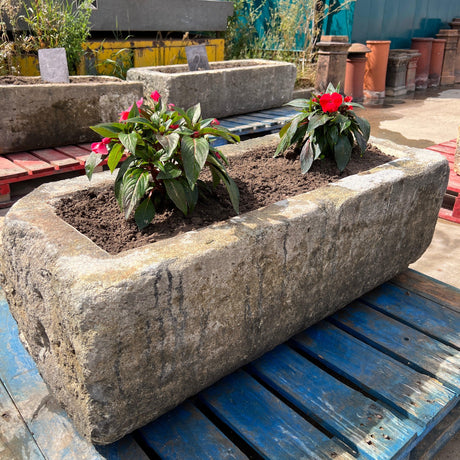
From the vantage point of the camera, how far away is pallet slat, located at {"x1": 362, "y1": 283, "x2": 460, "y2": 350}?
188cm

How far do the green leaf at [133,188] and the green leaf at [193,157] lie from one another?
0.14 metres

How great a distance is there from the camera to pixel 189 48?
4273 millimetres

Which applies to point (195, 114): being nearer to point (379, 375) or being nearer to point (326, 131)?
point (326, 131)

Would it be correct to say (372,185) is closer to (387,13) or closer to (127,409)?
(127,409)

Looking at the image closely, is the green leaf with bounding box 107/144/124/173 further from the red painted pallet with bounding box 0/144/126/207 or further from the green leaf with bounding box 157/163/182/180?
the red painted pallet with bounding box 0/144/126/207

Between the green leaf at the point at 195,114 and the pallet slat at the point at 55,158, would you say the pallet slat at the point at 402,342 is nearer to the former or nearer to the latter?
the green leaf at the point at 195,114

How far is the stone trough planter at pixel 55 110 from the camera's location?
10.4 feet

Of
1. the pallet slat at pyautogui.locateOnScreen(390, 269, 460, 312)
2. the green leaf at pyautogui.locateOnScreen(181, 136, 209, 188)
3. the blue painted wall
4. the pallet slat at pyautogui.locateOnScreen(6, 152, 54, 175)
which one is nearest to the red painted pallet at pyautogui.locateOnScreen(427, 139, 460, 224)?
the pallet slat at pyautogui.locateOnScreen(390, 269, 460, 312)

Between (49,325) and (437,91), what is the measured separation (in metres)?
9.04

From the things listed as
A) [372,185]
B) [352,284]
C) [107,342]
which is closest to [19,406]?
[107,342]

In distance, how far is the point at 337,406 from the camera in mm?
1507

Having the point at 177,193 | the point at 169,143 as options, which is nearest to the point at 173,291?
the point at 177,193

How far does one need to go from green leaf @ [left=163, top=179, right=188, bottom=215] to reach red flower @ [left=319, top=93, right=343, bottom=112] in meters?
0.89

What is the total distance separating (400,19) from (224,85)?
18.9 feet
